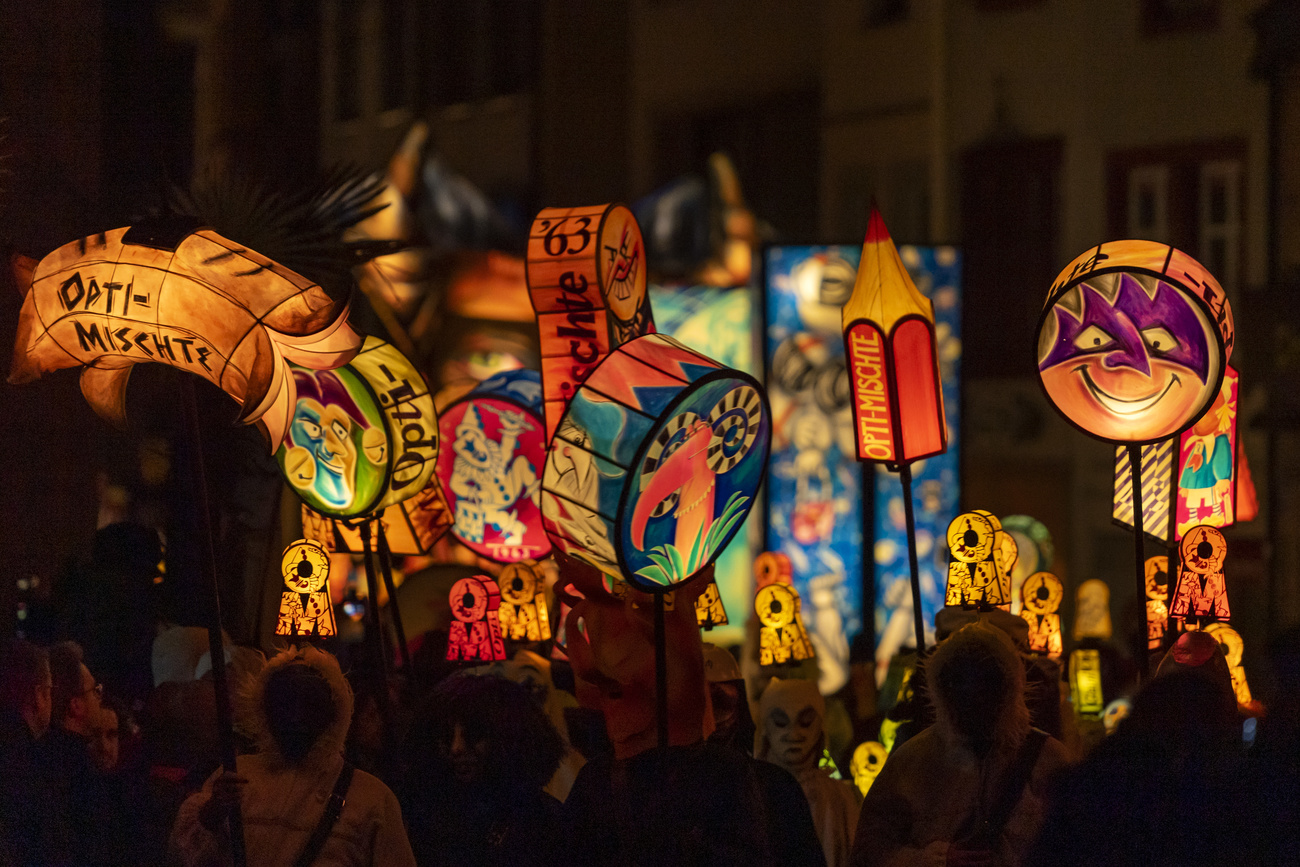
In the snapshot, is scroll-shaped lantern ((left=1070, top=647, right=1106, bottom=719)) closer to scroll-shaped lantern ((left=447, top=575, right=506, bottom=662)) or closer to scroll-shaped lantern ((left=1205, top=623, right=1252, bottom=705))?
scroll-shaped lantern ((left=1205, top=623, right=1252, bottom=705))

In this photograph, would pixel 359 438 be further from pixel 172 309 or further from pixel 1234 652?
pixel 1234 652

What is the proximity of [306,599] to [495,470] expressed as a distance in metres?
1.53

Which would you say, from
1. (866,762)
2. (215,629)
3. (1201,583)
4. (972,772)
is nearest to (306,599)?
(215,629)

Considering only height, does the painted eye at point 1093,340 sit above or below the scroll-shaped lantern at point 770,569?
above

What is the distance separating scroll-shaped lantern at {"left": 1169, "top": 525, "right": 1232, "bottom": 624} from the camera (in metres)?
4.68

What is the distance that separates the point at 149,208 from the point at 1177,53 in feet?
36.9

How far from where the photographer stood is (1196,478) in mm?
5246

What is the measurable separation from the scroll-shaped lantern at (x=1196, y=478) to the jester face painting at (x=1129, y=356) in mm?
463

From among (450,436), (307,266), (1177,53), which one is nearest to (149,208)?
(307,266)

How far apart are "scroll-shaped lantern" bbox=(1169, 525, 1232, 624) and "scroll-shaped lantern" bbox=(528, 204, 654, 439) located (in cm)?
184

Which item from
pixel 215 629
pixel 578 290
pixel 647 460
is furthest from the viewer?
pixel 578 290

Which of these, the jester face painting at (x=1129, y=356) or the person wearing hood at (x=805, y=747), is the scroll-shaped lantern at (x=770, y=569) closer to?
the person wearing hood at (x=805, y=747)

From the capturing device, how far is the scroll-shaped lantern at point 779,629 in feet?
17.0

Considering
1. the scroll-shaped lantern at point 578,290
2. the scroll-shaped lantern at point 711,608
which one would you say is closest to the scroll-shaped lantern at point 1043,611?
the scroll-shaped lantern at point 711,608
